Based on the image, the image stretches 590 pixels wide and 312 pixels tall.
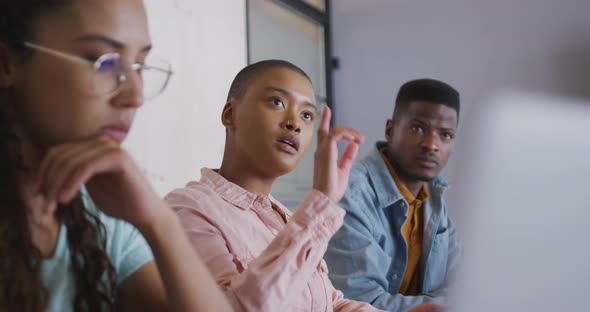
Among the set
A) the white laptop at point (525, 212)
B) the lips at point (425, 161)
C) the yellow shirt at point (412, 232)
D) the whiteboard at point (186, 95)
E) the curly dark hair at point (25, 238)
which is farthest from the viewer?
the whiteboard at point (186, 95)

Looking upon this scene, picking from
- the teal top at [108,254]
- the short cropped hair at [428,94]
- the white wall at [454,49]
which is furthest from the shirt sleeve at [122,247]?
the white wall at [454,49]

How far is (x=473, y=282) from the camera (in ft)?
1.49

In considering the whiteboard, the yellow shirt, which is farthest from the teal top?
the whiteboard

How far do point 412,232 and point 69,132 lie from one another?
1.24 meters

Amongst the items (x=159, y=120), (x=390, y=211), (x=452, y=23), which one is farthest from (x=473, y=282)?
(x=452, y=23)

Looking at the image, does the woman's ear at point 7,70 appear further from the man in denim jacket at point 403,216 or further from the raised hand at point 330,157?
the man in denim jacket at point 403,216

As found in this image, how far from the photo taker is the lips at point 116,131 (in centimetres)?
61

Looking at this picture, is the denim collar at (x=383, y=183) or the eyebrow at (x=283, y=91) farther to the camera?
the denim collar at (x=383, y=183)

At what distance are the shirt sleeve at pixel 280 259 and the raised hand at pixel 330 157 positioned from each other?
Answer: 0.05ft

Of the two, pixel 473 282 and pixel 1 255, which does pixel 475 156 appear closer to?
pixel 473 282

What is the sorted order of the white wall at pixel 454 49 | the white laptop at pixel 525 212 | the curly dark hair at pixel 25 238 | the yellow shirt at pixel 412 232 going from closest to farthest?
the white laptop at pixel 525 212, the curly dark hair at pixel 25 238, the yellow shirt at pixel 412 232, the white wall at pixel 454 49

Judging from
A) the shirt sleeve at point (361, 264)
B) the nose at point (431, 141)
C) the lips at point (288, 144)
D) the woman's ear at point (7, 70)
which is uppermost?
the woman's ear at point (7, 70)

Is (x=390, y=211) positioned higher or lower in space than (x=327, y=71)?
lower

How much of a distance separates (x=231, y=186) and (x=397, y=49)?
2.48 metres
